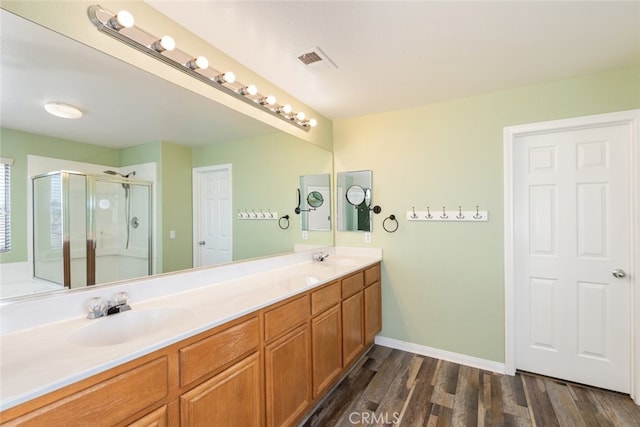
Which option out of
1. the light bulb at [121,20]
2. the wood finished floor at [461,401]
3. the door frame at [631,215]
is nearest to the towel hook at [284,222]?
the wood finished floor at [461,401]

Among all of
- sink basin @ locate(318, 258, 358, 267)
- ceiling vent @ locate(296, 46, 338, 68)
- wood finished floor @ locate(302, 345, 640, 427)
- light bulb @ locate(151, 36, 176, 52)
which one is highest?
ceiling vent @ locate(296, 46, 338, 68)

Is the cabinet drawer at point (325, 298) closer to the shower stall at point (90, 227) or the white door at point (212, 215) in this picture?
the white door at point (212, 215)

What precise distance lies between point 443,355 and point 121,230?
2.72m

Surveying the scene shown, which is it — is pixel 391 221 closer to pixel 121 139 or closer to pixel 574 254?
pixel 574 254

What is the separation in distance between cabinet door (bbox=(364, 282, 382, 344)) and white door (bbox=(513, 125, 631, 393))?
1.15 metres

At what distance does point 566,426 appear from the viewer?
1.77 m

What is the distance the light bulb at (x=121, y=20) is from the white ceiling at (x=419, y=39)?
22 centimetres

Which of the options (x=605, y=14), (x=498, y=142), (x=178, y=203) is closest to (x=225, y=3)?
(x=178, y=203)

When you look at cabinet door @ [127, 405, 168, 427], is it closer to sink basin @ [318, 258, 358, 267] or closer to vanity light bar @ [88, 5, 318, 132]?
vanity light bar @ [88, 5, 318, 132]

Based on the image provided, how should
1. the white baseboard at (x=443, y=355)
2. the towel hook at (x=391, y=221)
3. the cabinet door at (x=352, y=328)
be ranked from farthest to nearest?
the towel hook at (x=391, y=221) → the white baseboard at (x=443, y=355) → the cabinet door at (x=352, y=328)

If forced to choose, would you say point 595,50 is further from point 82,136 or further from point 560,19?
point 82,136

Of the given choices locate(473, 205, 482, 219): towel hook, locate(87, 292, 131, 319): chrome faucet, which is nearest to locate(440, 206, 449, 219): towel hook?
locate(473, 205, 482, 219): towel hook

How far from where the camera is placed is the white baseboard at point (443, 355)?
2385mm

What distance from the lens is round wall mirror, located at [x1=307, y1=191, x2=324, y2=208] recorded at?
2770mm
